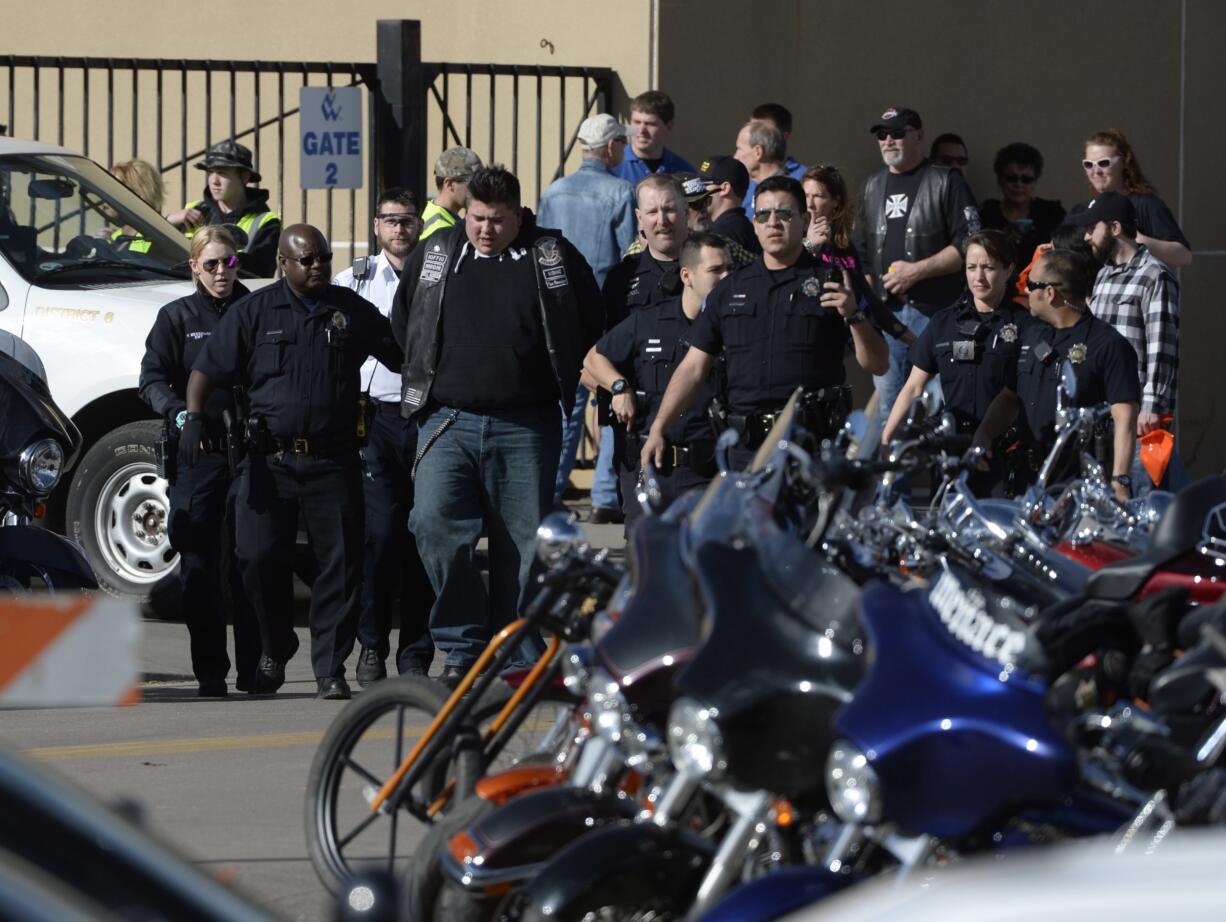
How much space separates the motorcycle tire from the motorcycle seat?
1.33 metres

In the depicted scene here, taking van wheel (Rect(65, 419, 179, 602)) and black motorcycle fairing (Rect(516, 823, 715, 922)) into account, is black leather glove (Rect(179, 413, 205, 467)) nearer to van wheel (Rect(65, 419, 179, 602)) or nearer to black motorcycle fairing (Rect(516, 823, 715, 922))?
van wheel (Rect(65, 419, 179, 602))

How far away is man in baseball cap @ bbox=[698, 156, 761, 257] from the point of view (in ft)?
33.6

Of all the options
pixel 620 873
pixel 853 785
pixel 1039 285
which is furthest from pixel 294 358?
pixel 853 785

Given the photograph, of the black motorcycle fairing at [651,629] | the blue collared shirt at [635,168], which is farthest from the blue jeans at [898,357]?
the black motorcycle fairing at [651,629]

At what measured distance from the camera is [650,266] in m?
9.48

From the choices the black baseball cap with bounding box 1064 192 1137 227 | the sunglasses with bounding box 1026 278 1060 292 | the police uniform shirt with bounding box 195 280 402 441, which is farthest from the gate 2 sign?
the sunglasses with bounding box 1026 278 1060 292

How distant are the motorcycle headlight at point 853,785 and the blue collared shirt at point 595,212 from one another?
7715mm

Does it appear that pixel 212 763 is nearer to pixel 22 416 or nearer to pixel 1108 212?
pixel 22 416

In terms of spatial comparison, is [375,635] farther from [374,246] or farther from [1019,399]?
[374,246]

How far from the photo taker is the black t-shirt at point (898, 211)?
1198 cm

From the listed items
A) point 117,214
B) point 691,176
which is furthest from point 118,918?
point 117,214

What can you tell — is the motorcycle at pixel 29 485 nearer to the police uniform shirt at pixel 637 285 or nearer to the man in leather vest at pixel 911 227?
the police uniform shirt at pixel 637 285

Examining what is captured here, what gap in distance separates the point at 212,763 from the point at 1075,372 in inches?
141

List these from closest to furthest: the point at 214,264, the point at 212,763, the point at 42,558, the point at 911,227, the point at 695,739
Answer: the point at 695,739 → the point at 212,763 → the point at 42,558 → the point at 214,264 → the point at 911,227
